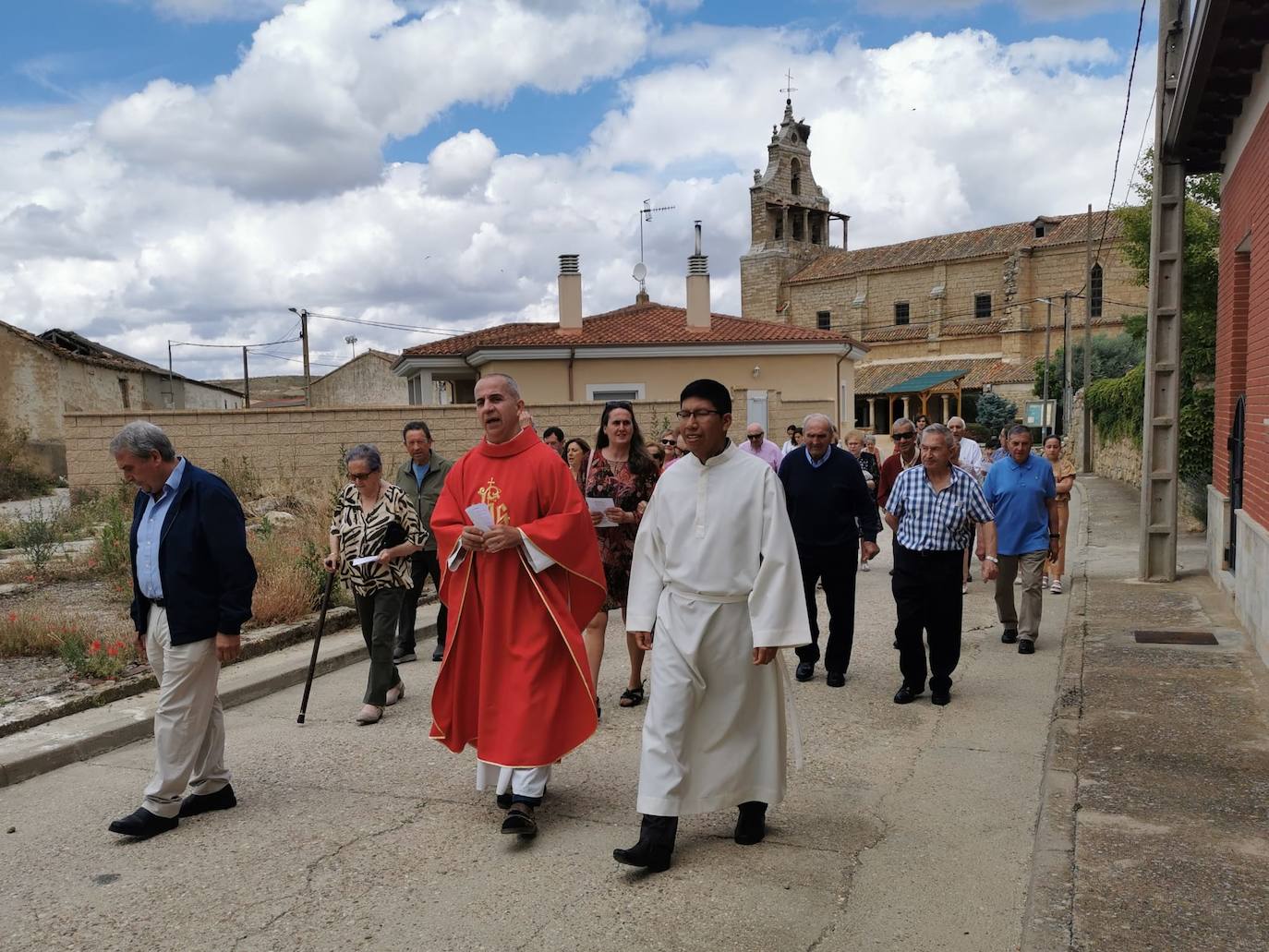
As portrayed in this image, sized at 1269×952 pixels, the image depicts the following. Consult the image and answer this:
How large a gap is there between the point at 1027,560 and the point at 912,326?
211 ft

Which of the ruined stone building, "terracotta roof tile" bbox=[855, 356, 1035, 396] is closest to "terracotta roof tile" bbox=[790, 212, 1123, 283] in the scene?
the ruined stone building

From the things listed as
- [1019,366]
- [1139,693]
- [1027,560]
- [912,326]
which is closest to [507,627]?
[1139,693]

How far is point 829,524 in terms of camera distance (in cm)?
752

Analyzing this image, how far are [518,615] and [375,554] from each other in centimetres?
227

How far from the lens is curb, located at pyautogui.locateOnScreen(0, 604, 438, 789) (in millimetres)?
5871

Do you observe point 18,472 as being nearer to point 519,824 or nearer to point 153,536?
point 153,536

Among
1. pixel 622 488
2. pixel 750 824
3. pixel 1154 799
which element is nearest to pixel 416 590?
pixel 622 488

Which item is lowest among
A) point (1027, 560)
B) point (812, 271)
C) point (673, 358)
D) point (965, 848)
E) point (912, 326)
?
point (965, 848)

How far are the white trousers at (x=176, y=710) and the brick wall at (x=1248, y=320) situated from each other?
7.63 metres

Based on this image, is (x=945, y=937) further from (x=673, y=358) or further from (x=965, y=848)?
(x=673, y=358)

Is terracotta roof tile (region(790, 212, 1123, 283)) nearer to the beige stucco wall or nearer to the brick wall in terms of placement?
the beige stucco wall

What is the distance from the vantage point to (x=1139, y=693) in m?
6.77

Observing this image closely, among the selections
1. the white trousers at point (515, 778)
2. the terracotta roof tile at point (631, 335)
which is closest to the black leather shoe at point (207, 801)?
the white trousers at point (515, 778)

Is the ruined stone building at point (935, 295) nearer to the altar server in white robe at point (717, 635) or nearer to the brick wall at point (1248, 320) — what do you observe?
the brick wall at point (1248, 320)
